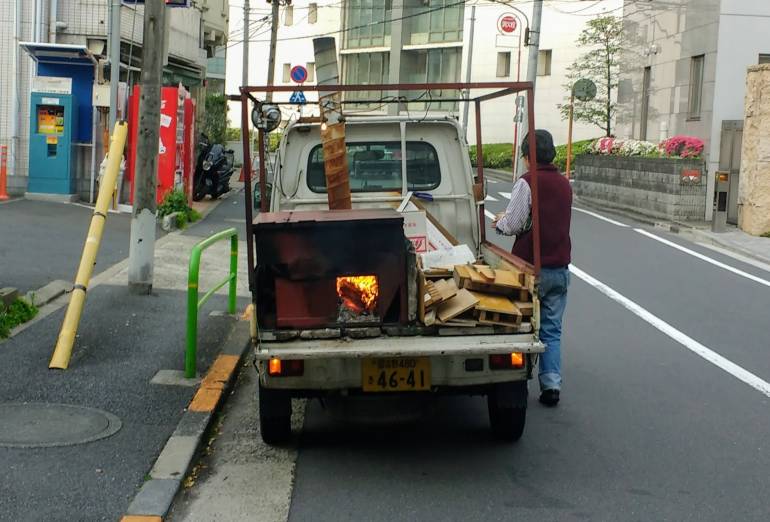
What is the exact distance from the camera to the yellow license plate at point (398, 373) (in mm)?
5504

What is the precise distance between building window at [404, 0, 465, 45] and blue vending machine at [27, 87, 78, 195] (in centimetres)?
3357

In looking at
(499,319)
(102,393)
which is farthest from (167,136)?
(499,319)

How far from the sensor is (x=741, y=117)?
22922mm

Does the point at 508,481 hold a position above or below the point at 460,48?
below

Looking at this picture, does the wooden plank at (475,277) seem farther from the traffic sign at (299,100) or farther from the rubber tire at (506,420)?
the traffic sign at (299,100)

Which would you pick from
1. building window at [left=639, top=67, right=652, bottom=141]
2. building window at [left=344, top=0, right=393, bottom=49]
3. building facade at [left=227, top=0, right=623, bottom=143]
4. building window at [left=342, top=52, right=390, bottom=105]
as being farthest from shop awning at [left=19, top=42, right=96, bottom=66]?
building window at [left=342, top=52, right=390, bottom=105]

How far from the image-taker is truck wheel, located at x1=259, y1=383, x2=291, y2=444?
5945 millimetres

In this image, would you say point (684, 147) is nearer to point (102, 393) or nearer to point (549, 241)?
point (549, 241)

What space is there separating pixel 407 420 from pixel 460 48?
46.0 metres

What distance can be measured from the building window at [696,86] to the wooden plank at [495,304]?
2040cm

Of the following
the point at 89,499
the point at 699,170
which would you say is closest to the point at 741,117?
the point at 699,170

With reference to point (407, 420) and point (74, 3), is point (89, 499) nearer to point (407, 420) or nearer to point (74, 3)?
point (407, 420)

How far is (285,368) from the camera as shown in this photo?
18.0ft

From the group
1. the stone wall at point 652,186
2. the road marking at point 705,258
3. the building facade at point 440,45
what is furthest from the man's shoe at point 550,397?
the building facade at point 440,45
